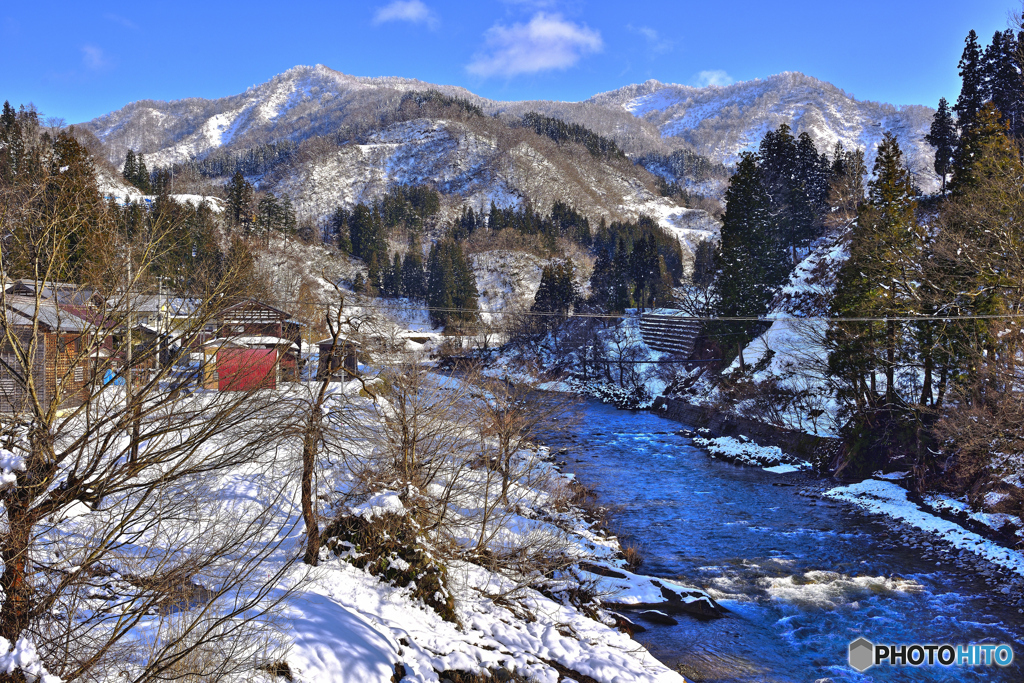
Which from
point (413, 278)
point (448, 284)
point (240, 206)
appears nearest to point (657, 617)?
point (448, 284)

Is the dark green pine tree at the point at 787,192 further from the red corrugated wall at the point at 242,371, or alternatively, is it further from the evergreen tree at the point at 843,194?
the red corrugated wall at the point at 242,371

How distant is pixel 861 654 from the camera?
11602mm

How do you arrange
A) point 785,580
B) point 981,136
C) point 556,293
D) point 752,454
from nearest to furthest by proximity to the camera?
point 785,580 → point 981,136 → point 752,454 → point 556,293

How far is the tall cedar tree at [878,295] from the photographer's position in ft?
78.1

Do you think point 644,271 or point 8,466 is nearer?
point 8,466

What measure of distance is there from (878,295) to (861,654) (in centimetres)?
1761

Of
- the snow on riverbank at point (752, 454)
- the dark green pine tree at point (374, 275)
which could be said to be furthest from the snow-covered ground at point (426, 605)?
the dark green pine tree at point (374, 275)

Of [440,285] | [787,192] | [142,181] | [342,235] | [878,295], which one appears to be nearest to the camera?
[878,295]

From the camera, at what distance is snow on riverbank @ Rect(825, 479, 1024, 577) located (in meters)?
15.7

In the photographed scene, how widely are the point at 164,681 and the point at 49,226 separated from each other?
3556mm

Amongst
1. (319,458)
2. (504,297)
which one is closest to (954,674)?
(319,458)

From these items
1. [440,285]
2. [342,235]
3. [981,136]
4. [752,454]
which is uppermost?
[342,235]

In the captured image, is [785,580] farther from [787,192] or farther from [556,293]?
[556,293]
